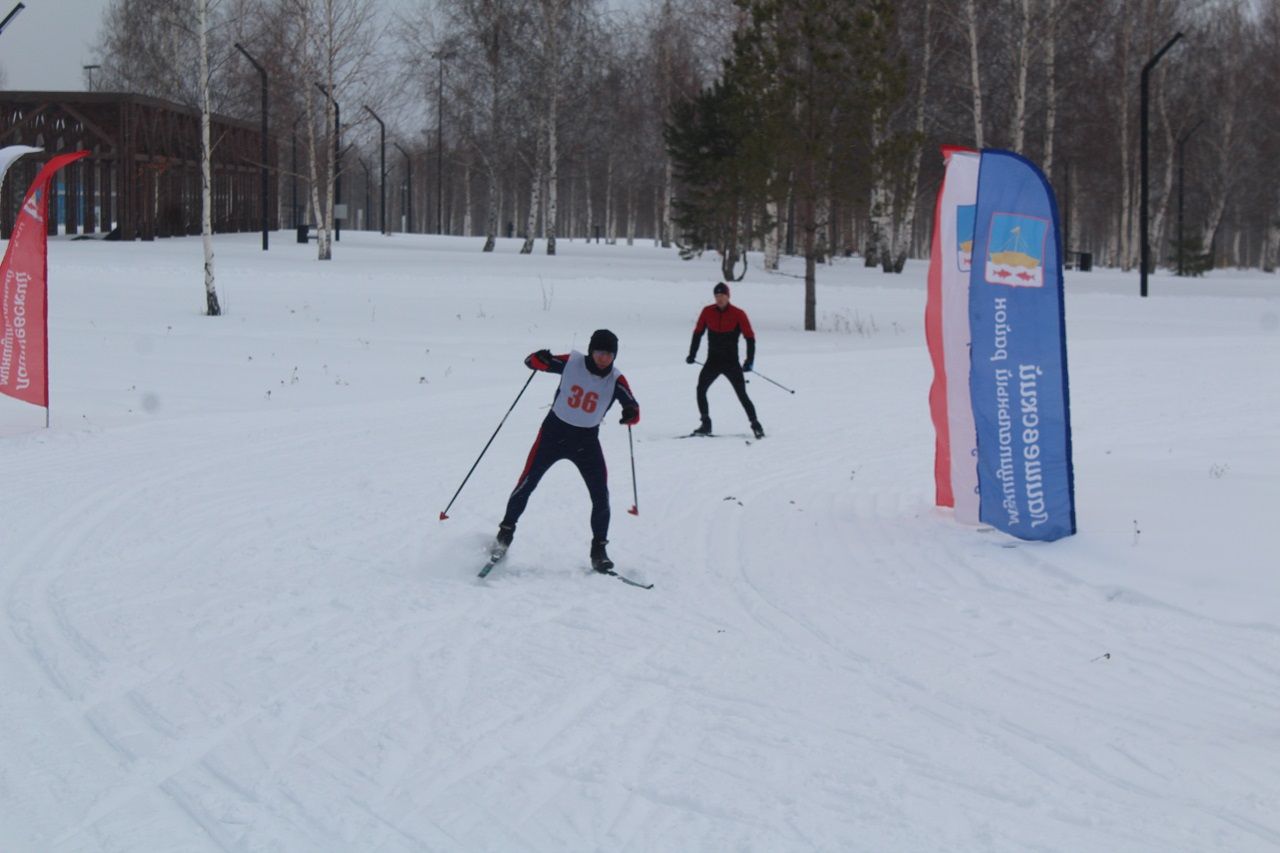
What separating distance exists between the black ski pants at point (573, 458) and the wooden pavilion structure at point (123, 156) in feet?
104

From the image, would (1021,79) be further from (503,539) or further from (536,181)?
(503,539)

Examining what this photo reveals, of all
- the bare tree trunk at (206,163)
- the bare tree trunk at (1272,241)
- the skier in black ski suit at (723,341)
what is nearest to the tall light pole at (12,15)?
the bare tree trunk at (206,163)

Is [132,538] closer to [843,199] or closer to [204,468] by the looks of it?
[204,468]

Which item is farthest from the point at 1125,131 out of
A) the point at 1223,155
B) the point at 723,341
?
the point at 723,341

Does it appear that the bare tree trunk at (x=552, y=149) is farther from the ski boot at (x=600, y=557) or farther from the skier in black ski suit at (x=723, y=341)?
the ski boot at (x=600, y=557)

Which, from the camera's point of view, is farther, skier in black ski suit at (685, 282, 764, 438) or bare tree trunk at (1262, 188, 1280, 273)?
bare tree trunk at (1262, 188, 1280, 273)

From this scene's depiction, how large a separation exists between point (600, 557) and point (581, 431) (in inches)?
32.8

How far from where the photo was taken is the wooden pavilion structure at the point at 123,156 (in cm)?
4341

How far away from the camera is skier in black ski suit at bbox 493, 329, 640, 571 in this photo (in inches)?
356

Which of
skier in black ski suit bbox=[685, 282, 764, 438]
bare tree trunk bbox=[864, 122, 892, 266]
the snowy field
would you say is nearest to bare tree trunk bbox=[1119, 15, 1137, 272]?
bare tree trunk bbox=[864, 122, 892, 266]

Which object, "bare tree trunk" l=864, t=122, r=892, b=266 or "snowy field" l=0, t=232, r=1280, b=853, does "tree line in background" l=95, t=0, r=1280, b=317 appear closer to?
"bare tree trunk" l=864, t=122, r=892, b=266

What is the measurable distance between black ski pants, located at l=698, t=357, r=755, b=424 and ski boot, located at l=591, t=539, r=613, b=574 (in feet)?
19.4

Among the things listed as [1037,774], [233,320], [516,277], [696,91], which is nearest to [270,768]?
[1037,774]

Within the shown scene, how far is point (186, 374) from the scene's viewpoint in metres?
19.7
